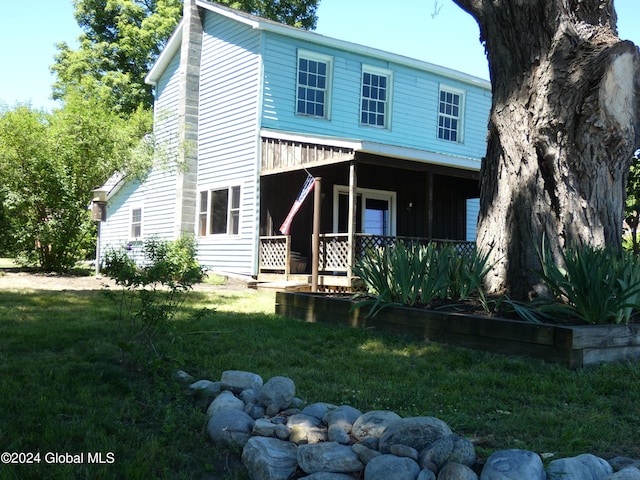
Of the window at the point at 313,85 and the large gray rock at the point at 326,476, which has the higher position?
the window at the point at 313,85

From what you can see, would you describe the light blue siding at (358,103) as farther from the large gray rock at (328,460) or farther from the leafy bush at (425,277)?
the large gray rock at (328,460)

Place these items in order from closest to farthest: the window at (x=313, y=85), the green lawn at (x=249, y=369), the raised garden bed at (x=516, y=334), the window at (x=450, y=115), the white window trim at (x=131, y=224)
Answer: the green lawn at (x=249, y=369) < the raised garden bed at (x=516, y=334) < the window at (x=313, y=85) < the window at (x=450, y=115) < the white window trim at (x=131, y=224)

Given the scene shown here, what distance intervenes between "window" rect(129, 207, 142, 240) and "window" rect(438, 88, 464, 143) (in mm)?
9786

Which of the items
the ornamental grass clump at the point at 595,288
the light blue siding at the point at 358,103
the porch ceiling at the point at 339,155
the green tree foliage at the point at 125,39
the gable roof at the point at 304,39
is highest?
the green tree foliage at the point at 125,39

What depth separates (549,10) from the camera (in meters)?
6.45

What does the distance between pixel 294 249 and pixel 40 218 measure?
632cm

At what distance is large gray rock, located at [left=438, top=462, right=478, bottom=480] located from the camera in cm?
256

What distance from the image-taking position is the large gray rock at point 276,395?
3.62 m

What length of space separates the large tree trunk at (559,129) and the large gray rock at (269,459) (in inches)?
158

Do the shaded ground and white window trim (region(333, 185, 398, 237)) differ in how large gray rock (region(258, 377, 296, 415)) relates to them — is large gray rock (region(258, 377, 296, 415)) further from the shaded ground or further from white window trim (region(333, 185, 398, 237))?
white window trim (region(333, 185, 398, 237))

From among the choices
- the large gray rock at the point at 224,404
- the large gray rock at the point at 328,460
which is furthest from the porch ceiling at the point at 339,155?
the large gray rock at the point at 328,460

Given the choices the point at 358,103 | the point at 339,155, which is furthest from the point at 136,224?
the point at 339,155

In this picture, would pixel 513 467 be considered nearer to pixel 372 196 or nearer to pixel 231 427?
pixel 231 427

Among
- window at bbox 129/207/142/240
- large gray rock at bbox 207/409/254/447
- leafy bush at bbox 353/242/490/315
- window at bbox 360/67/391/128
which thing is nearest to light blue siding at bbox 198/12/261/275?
window at bbox 360/67/391/128
